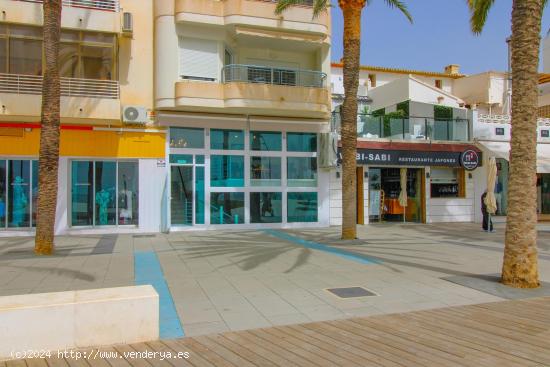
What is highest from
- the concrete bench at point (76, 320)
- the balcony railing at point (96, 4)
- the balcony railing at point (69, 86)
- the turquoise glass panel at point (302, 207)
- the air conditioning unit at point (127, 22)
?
the balcony railing at point (96, 4)

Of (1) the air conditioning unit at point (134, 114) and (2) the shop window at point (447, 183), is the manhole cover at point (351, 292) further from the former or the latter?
(2) the shop window at point (447, 183)

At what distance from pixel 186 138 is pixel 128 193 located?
2.87 meters

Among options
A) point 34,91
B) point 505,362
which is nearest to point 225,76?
point 34,91

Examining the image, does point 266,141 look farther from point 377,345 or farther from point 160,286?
point 377,345

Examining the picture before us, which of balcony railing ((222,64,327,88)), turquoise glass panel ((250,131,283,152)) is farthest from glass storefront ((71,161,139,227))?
balcony railing ((222,64,327,88))

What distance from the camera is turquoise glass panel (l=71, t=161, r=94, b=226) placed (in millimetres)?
16094

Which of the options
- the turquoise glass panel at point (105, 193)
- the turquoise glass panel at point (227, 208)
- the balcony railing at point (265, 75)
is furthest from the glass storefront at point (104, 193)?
the balcony railing at point (265, 75)

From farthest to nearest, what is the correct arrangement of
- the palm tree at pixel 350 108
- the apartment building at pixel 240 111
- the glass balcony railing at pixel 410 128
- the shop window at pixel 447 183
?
1. the shop window at pixel 447 183
2. the glass balcony railing at pixel 410 128
3. the apartment building at pixel 240 111
4. the palm tree at pixel 350 108

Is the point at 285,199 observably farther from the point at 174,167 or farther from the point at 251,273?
the point at 251,273

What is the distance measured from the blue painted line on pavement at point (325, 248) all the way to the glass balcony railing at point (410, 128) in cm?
608

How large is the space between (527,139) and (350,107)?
6782 mm

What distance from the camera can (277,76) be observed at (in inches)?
679

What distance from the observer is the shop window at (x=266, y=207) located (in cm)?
1773

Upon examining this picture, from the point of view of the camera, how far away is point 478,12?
12500mm
